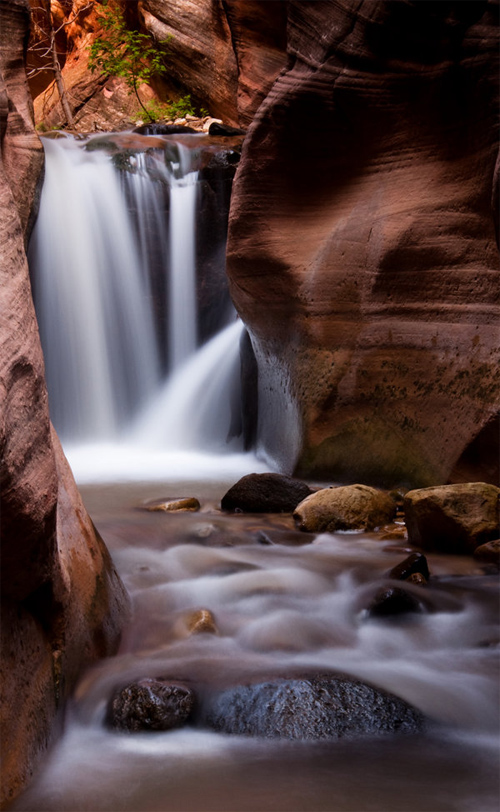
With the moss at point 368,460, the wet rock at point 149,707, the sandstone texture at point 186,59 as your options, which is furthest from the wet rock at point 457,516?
the sandstone texture at point 186,59

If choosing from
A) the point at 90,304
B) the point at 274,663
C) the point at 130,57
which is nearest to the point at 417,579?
the point at 274,663

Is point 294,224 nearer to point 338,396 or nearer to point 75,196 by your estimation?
point 338,396

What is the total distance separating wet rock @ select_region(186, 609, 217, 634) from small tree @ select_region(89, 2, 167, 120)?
1219 centimetres

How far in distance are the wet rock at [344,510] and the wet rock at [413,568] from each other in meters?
0.89

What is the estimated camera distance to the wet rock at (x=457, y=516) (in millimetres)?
3758

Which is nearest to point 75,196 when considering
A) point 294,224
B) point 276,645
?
point 294,224

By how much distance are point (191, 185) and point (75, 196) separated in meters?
1.39

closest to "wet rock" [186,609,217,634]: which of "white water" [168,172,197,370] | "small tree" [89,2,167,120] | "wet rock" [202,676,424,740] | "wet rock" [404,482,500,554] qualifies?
"wet rock" [202,676,424,740]

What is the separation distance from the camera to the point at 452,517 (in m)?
3.78

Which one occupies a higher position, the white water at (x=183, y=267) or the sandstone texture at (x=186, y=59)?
the sandstone texture at (x=186, y=59)

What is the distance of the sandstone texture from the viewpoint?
329 inches

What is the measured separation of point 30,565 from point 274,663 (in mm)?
1031

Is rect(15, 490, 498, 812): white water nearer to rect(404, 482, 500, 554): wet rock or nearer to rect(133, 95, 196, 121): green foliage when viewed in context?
rect(404, 482, 500, 554): wet rock

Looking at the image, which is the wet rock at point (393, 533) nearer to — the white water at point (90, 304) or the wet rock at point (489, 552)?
the wet rock at point (489, 552)
